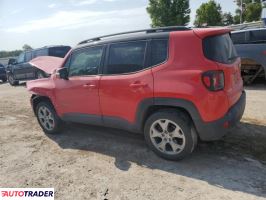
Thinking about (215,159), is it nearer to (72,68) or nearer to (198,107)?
(198,107)

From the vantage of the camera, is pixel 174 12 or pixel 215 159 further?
pixel 174 12

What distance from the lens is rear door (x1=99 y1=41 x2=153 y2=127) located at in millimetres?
4516

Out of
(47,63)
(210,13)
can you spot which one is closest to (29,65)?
(47,63)

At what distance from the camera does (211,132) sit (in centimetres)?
412

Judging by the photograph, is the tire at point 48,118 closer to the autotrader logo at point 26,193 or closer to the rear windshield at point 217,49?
the autotrader logo at point 26,193

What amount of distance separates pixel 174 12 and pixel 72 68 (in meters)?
33.9

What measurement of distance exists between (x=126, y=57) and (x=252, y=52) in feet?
18.8

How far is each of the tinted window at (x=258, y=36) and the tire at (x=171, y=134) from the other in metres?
6.23

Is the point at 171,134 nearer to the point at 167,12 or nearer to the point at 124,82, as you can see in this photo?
the point at 124,82

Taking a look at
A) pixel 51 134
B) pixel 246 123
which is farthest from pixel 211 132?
pixel 51 134

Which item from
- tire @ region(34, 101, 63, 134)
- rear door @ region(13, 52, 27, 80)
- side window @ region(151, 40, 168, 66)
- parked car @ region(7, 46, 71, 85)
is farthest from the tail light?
rear door @ region(13, 52, 27, 80)

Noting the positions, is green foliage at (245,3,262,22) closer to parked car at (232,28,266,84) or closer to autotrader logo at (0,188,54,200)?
parked car at (232,28,266,84)

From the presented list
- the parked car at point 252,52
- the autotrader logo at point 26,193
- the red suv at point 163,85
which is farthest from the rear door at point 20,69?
the autotrader logo at point 26,193

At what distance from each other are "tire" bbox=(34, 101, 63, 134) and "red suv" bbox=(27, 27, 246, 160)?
0.79 metres
